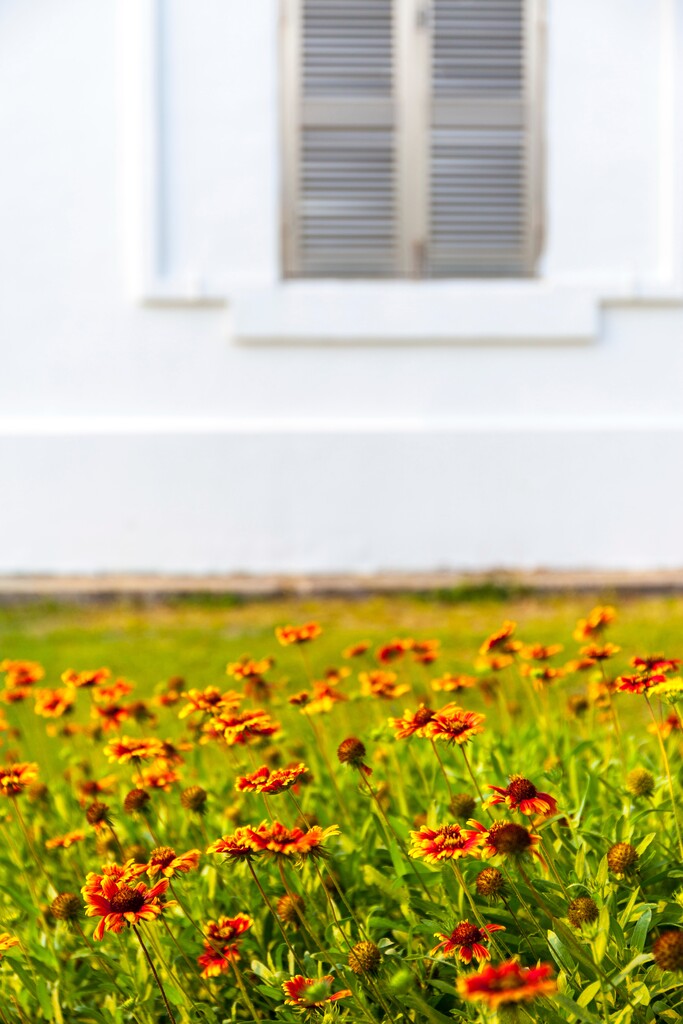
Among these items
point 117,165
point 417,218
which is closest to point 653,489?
point 417,218

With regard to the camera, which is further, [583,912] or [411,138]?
[411,138]

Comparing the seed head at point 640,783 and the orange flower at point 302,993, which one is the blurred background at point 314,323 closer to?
the seed head at point 640,783

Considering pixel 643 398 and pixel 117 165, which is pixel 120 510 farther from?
pixel 643 398

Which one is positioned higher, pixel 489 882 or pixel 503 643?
pixel 503 643

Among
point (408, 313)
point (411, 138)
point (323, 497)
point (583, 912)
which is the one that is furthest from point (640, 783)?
point (411, 138)

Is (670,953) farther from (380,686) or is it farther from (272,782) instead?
(380,686)

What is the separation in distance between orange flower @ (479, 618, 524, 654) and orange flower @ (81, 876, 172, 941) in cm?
68

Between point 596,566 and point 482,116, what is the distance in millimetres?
2237

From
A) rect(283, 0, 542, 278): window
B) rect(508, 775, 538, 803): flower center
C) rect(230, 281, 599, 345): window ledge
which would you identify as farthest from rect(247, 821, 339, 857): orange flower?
rect(283, 0, 542, 278): window

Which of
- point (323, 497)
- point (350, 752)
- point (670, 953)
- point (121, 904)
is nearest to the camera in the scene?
point (670, 953)

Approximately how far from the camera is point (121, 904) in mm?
1183

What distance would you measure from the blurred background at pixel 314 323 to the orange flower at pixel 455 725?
391 cm

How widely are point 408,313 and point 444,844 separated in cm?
426

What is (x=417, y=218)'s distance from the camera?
545cm
